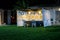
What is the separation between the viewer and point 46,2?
27109 millimetres

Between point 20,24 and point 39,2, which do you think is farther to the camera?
point 39,2

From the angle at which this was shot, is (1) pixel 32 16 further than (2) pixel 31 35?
Yes

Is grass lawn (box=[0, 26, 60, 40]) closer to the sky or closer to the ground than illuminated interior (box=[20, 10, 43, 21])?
closer to the ground

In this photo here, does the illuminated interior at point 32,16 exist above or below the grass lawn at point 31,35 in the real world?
above

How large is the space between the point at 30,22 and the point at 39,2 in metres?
7.18

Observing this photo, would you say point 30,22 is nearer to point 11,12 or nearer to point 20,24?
point 20,24

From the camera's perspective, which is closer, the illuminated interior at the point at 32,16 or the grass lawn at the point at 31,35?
the grass lawn at the point at 31,35

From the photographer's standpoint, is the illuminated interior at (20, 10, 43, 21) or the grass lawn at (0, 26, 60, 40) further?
the illuminated interior at (20, 10, 43, 21)

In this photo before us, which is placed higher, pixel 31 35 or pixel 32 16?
pixel 32 16

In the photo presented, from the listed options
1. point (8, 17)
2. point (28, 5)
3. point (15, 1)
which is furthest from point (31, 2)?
point (8, 17)

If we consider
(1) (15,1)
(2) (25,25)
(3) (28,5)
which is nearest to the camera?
(2) (25,25)

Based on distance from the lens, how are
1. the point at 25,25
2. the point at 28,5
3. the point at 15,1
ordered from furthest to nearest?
the point at 15,1 → the point at 28,5 → the point at 25,25

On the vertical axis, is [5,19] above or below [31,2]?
below

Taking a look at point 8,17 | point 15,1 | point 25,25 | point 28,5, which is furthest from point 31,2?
point 25,25
